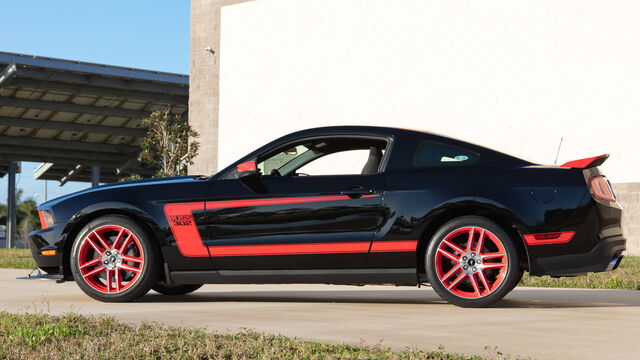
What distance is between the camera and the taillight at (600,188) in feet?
23.2

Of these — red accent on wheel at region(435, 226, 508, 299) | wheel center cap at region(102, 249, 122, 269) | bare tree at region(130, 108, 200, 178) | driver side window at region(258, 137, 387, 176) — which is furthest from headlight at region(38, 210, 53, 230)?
bare tree at region(130, 108, 200, 178)

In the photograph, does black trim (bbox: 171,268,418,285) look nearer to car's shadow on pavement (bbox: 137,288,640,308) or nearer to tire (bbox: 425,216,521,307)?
tire (bbox: 425,216,521,307)

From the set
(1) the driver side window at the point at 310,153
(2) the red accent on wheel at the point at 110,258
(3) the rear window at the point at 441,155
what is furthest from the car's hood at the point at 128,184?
(3) the rear window at the point at 441,155

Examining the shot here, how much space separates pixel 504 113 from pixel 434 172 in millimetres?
17137

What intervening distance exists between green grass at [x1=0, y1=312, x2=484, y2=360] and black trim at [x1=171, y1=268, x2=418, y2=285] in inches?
69.7

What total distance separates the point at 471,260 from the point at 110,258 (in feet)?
9.54

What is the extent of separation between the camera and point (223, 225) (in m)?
7.48

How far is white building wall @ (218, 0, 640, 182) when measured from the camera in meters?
22.5

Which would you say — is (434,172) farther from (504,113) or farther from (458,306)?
(504,113)

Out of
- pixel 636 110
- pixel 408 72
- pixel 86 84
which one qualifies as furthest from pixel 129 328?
pixel 86 84

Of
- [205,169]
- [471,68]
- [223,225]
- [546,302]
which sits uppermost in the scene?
[471,68]

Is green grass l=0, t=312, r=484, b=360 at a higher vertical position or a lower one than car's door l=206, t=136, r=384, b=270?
lower

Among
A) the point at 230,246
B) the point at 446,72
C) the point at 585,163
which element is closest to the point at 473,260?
the point at 585,163

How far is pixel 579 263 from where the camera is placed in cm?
696
